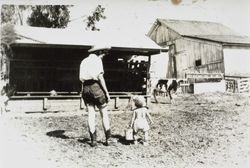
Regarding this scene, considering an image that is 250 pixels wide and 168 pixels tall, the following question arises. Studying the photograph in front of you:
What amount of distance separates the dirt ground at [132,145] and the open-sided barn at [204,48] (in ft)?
1.97

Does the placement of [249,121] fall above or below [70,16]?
below

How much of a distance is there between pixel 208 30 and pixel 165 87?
2.94 feet

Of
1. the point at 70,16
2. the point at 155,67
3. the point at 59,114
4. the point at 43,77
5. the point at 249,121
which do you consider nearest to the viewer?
the point at 249,121

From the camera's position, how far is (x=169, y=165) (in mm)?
3021

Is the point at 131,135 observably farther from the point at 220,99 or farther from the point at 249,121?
the point at 220,99

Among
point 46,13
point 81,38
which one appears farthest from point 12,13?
point 81,38

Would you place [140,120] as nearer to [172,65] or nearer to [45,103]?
[45,103]

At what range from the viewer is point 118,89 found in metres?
4.92

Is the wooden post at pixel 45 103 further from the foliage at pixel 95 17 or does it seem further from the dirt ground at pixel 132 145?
the foliage at pixel 95 17

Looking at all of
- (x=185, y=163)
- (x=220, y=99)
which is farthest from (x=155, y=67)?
(x=185, y=163)

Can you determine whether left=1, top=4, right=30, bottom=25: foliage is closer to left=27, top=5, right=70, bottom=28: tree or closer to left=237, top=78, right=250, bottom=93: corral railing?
left=27, top=5, right=70, bottom=28: tree

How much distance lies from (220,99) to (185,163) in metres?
1.58

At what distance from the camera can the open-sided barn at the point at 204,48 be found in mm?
4125

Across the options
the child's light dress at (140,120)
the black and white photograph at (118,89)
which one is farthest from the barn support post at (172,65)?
the child's light dress at (140,120)
